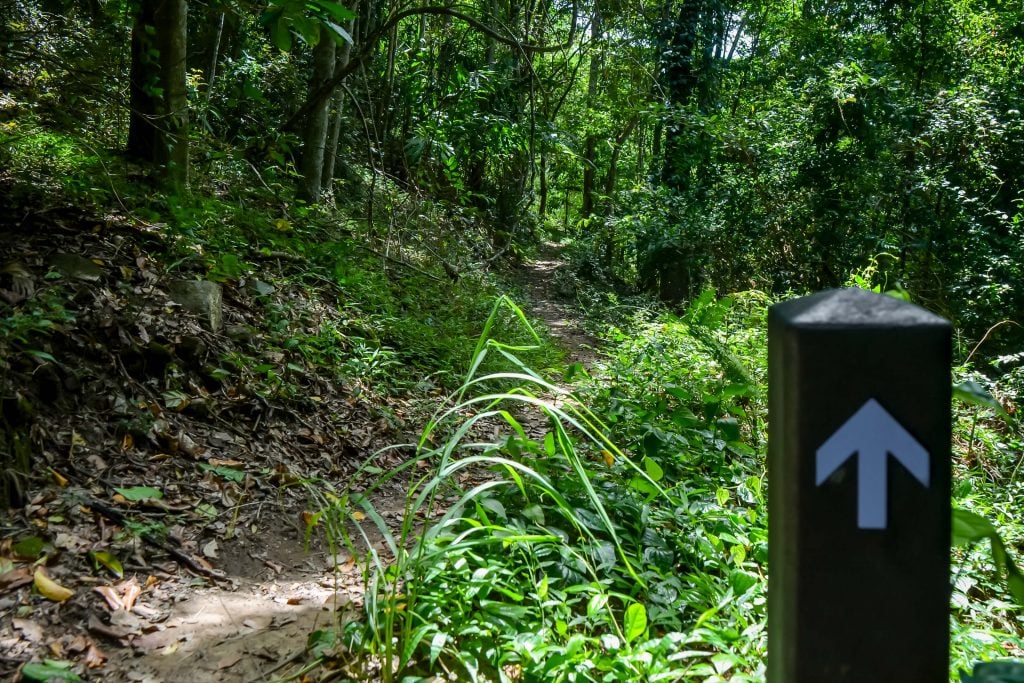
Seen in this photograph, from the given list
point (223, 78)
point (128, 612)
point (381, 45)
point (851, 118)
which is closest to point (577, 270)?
point (381, 45)

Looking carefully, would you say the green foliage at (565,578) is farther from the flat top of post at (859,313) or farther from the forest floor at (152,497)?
the flat top of post at (859,313)

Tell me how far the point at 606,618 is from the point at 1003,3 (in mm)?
12375

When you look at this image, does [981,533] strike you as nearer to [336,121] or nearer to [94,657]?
[94,657]

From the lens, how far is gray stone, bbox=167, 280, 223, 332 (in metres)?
4.79

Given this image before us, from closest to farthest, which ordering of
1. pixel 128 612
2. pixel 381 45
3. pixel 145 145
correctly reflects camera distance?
pixel 128 612 < pixel 145 145 < pixel 381 45

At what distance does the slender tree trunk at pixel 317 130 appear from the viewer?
7637 millimetres

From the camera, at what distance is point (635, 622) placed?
2215 millimetres

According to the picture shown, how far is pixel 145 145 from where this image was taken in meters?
6.08

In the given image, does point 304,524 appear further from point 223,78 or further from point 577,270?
point 577,270

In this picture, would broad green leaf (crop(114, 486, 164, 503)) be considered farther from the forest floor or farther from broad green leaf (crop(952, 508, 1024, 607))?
broad green leaf (crop(952, 508, 1024, 607))

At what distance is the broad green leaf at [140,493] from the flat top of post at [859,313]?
315cm

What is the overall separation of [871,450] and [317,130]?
7589 mm

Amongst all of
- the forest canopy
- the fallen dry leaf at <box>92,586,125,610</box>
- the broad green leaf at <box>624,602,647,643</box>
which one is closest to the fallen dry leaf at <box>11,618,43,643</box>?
the fallen dry leaf at <box>92,586,125,610</box>

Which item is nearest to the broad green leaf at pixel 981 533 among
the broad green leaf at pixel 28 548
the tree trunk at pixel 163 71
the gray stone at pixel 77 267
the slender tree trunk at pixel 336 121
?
the broad green leaf at pixel 28 548
